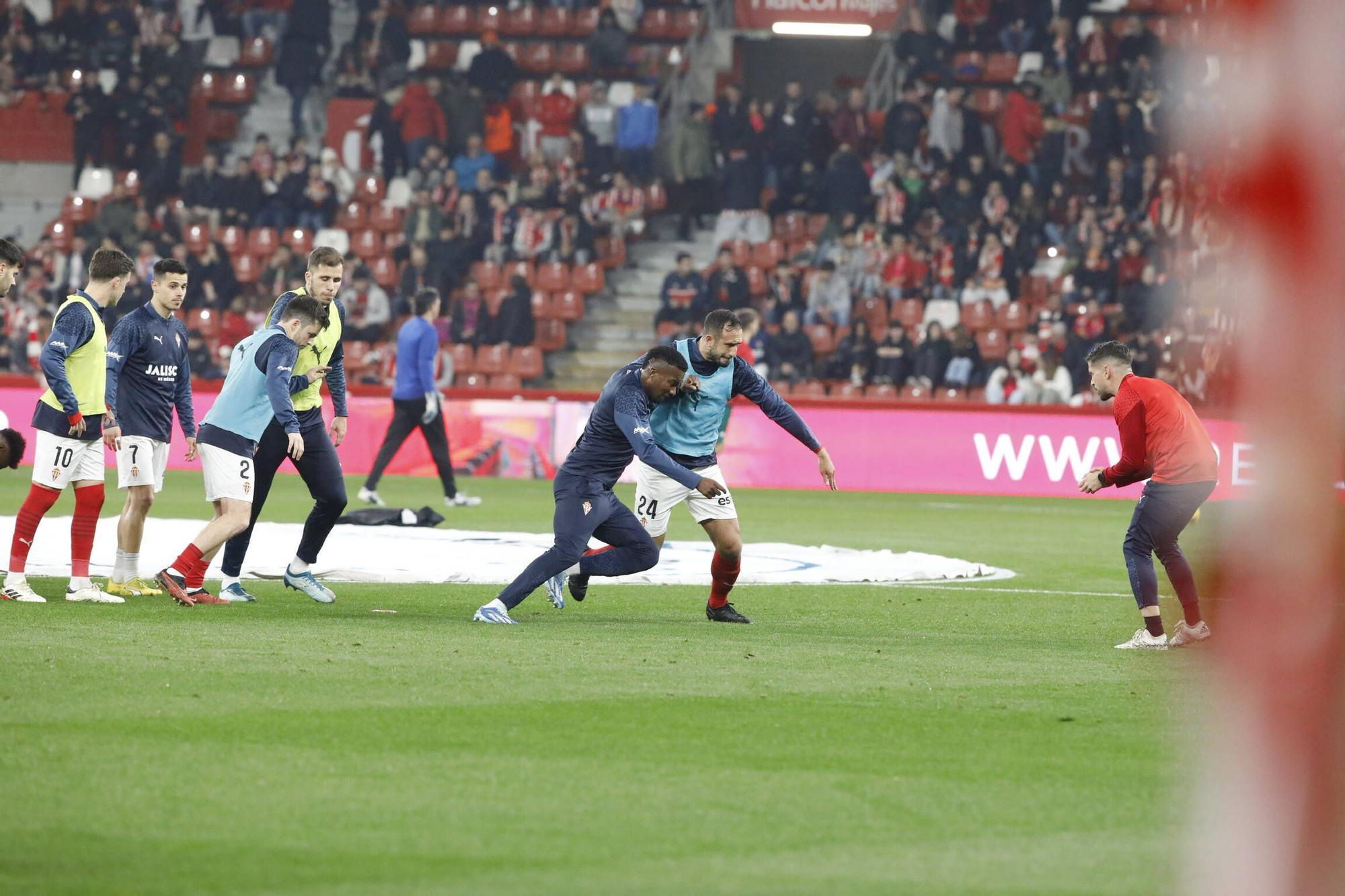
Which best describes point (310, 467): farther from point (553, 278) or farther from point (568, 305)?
point (553, 278)

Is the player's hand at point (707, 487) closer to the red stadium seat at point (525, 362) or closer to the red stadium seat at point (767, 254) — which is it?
the red stadium seat at point (525, 362)

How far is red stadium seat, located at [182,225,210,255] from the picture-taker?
94.7 ft

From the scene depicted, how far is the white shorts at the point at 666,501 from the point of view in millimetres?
10555

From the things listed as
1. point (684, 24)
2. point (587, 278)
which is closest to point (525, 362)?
point (587, 278)

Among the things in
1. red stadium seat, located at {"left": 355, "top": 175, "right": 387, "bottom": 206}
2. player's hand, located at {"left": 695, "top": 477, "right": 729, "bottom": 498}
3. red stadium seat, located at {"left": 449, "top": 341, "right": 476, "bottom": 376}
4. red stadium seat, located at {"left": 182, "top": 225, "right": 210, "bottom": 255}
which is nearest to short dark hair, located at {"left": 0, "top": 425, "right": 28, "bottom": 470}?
player's hand, located at {"left": 695, "top": 477, "right": 729, "bottom": 498}

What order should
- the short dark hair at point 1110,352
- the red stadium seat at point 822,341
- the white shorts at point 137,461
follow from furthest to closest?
the red stadium seat at point 822,341
the white shorts at point 137,461
the short dark hair at point 1110,352

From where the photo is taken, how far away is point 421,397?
63.2 ft

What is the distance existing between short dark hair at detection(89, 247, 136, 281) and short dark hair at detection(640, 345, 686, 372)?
292 centimetres

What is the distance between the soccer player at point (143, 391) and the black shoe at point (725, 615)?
3.16 meters

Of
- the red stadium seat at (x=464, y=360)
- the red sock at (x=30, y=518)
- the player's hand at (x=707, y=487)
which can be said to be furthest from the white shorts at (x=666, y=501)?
the red stadium seat at (x=464, y=360)

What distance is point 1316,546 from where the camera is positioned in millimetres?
1566

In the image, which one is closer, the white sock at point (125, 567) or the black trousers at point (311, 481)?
the black trousers at point (311, 481)

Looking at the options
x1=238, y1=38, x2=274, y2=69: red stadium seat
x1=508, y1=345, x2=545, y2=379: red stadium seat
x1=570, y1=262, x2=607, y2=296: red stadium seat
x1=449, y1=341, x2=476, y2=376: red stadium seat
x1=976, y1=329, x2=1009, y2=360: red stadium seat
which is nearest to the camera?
x1=976, y1=329, x2=1009, y2=360: red stadium seat

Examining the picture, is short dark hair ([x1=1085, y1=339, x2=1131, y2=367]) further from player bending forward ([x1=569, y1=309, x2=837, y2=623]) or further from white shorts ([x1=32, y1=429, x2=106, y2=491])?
white shorts ([x1=32, y1=429, x2=106, y2=491])
